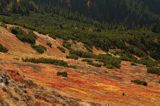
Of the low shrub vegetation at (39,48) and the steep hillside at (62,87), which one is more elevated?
the steep hillside at (62,87)

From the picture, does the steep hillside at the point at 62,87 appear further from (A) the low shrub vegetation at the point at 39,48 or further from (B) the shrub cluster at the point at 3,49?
(A) the low shrub vegetation at the point at 39,48

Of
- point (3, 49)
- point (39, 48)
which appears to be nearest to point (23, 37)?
point (39, 48)

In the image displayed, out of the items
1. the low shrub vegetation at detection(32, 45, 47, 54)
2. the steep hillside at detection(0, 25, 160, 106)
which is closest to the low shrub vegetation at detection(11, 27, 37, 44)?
the low shrub vegetation at detection(32, 45, 47, 54)

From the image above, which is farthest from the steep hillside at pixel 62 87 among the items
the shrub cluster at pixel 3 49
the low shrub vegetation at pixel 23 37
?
the low shrub vegetation at pixel 23 37

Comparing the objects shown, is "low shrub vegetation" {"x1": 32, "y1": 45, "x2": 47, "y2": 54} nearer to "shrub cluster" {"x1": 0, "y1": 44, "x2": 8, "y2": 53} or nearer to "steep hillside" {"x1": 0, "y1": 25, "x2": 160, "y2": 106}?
"steep hillside" {"x1": 0, "y1": 25, "x2": 160, "y2": 106}

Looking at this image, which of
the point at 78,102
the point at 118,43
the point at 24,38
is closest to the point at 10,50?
the point at 24,38

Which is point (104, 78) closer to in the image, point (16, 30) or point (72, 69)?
point (72, 69)

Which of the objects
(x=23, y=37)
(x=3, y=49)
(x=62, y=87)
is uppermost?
(x=62, y=87)

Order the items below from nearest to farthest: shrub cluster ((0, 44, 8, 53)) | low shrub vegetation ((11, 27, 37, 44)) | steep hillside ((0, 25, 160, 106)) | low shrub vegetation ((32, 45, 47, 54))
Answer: steep hillside ((0, 25, 160, 106)) → shrub cluster ((0, 44, 8, 53)) → low shrub vegetation ((32, 45, 47, 54)) → low shrub vegetation ((11, 27, 37, 44))

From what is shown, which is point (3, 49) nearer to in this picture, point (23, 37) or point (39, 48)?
point (39, 48)

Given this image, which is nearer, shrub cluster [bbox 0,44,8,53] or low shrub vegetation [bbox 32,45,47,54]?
shrub cluster [bbox 0,44,8,53]

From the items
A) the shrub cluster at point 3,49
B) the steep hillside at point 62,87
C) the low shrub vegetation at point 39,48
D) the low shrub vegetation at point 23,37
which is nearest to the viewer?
the steep hillside at point 62,87

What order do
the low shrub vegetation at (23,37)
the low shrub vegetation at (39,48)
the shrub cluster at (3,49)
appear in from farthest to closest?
the low shrub vegetation at (23,37) < the low shrub vegetation at (39,48) < the shrub cluster at (3,49)

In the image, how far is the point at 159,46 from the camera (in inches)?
6270
